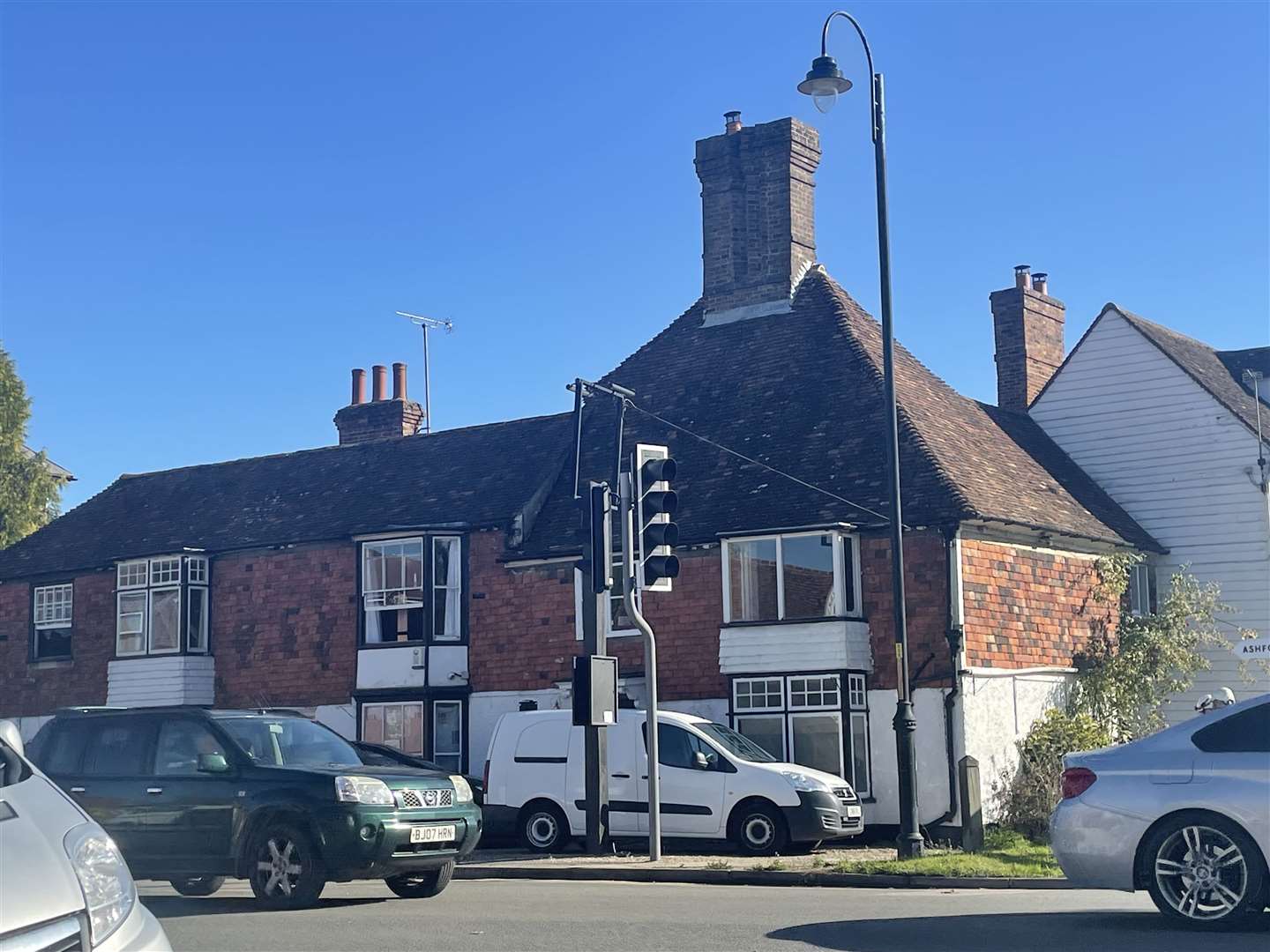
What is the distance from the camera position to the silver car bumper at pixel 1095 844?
10.1 m

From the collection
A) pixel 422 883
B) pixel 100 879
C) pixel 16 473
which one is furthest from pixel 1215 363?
pixel 16 473

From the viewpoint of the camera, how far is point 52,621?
105ft

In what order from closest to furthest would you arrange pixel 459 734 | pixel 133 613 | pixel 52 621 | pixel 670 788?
pixel 670 788 → pixel 459 734 → pixel 133 613 → pixel 52 621

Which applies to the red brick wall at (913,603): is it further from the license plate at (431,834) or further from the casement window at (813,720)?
the license plate at (431,834)

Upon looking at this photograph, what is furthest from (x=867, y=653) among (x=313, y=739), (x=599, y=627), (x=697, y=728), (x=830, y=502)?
(x=313, y=739)

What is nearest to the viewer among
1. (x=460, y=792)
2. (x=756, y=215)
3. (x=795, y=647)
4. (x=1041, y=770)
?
(x=460, y=792)

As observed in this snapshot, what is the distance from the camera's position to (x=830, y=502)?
23453 mm

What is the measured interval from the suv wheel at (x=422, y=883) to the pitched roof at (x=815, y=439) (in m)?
10.7

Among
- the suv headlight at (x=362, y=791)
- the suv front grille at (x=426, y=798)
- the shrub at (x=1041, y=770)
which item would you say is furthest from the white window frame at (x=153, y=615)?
the suv headlight at (x=362, y=791)

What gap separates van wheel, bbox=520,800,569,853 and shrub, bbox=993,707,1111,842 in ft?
20.6

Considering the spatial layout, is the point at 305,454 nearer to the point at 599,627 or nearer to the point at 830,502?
the point at 830,502

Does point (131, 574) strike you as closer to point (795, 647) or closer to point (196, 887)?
point (795, 647)

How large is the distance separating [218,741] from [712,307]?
1773cm

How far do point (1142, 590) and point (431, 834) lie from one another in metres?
18.7
